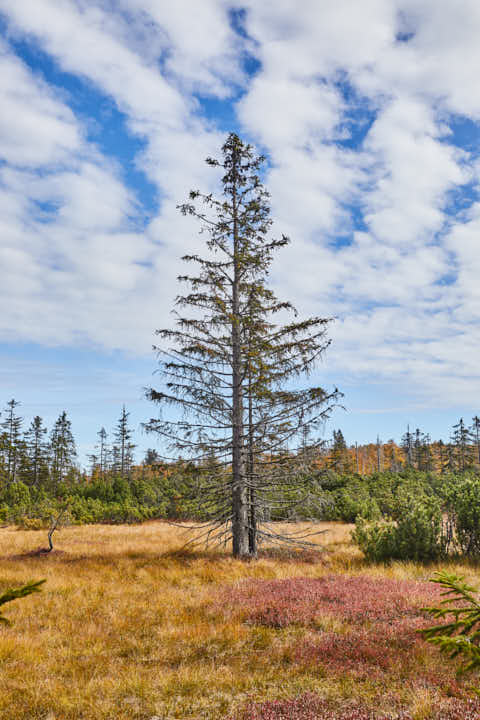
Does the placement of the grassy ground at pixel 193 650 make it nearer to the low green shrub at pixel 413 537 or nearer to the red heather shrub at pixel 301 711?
the red heather shrub at pixel 301 711

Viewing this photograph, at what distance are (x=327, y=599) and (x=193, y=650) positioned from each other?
3.34 meters

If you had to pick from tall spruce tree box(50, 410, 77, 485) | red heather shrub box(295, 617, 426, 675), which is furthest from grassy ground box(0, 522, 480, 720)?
tall spruce tree box(50, 410, 77, 485)

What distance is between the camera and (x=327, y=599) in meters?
8.62

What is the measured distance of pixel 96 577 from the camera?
11016 millimetres

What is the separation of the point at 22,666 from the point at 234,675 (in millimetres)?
3059

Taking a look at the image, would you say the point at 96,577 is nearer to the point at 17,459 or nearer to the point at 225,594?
the point at 225,594

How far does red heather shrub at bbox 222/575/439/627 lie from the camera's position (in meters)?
7.57

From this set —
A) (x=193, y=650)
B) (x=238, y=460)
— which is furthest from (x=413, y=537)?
(x=193, y=650)

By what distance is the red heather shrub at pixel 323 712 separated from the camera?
14.6 ft

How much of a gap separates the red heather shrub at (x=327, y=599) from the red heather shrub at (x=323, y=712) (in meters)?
2.65

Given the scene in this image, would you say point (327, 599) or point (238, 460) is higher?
point (238, 460)

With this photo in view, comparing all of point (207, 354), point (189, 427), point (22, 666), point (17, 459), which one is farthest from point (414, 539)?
point (17, 459)

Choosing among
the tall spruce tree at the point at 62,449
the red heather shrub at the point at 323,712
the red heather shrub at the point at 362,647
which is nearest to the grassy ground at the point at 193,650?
the red heather shrub at the point at 362,647

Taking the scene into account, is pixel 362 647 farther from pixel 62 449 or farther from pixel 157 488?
pixel 62 449
